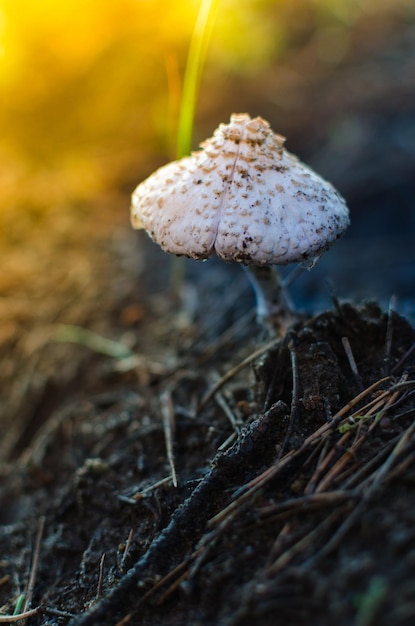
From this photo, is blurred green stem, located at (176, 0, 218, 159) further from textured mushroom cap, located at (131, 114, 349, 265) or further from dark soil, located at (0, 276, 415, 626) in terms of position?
dark soil, located at (0, 276, 415, 626)

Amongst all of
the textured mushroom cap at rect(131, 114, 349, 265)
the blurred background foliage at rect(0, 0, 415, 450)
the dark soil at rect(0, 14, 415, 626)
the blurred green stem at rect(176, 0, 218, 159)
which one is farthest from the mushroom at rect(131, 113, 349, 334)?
the blurred background foliage at rect(0, 0, 415, 450)

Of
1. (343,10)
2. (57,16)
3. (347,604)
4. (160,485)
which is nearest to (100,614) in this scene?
(160,485)

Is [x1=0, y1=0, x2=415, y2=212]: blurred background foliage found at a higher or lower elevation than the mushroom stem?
higher

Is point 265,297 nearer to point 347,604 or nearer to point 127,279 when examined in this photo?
point 347,604

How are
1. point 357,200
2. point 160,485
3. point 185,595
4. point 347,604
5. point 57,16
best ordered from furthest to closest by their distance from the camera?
point 57,16 < point 357,200 < point 160,485 < point 185,595 < point 347,604

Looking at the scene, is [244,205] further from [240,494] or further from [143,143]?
[143,143]

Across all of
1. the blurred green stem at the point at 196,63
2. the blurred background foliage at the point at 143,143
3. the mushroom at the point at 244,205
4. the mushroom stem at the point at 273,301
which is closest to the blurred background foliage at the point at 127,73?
the blurred background foliage at the point at 143,143

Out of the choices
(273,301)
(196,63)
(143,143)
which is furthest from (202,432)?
(143,143)
